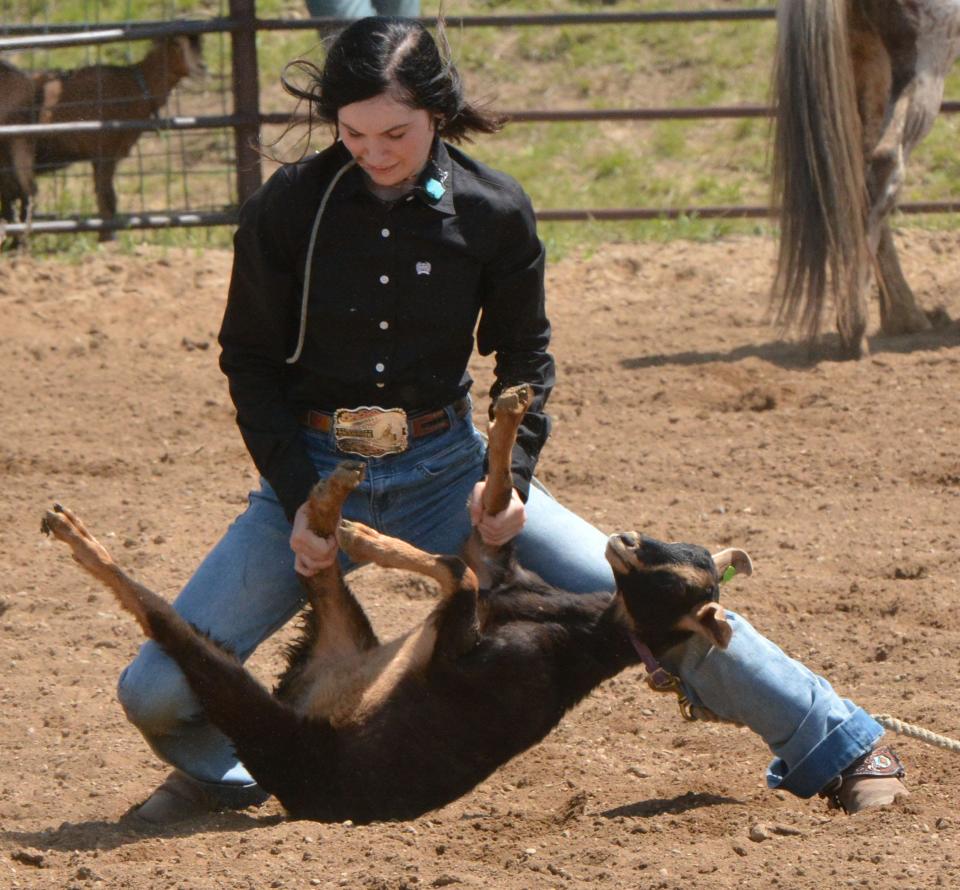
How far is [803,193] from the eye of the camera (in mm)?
7039

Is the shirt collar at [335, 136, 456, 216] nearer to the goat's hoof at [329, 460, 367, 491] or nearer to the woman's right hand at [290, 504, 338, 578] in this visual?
the goat's hoof at [329, 460, 367, 491]

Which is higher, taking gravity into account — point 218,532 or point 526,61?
point 526,61

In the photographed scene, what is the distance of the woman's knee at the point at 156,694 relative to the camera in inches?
143

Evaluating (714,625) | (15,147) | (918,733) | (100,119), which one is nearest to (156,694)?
(714,625)

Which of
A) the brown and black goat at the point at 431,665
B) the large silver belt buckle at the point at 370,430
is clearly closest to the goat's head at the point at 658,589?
the brown and black goat at the point at 431,665

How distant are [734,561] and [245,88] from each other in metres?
5.82

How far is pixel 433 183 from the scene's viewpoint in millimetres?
3533

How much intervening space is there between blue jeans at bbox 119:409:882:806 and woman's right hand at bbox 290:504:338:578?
0.17 metres

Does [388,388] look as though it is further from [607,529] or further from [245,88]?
[245,88]

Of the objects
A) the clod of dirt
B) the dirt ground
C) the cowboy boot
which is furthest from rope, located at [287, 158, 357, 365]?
the cowboy boot

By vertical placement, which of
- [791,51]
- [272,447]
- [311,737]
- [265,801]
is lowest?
[265,801]

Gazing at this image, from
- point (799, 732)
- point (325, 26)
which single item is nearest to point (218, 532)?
point (799, 732)

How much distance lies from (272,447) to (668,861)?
1.28m

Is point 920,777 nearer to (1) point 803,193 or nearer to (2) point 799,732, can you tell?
(2) point 799,732
